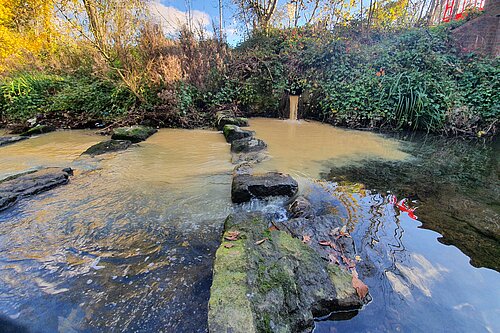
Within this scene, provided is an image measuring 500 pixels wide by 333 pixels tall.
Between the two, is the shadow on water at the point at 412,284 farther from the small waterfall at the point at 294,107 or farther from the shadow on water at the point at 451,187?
the small waterfall at the point at 294,107

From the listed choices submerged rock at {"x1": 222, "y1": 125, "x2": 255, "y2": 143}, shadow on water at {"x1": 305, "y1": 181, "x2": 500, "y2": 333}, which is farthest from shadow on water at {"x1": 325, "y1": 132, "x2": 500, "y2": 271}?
submerged rock at {"x1": 222, "y1": 125, "x2": 255, "y2": 143}

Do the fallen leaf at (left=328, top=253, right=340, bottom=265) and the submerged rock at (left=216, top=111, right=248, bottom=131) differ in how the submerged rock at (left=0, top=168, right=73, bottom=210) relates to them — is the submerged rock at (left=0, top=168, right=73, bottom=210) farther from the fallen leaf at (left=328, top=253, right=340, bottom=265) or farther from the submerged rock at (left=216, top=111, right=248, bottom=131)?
the submerged rock at (left=216, top=111, right=248, bottom=131)

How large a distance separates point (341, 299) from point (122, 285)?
4.67 ft

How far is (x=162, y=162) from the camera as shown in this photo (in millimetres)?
4176

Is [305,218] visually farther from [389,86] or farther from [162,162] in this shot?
[389,86]

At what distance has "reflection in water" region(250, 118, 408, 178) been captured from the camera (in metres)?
4.03

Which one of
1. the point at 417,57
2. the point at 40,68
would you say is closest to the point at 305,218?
the point at 417,57

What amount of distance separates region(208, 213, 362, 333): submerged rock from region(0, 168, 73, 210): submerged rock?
2.62 metres

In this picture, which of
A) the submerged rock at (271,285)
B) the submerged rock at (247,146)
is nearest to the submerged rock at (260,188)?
the submerged rock at (271,285)

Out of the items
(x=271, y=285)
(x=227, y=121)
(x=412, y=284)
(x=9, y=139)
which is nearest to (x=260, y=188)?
(x=271, y=285)

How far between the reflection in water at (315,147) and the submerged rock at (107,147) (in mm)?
2894

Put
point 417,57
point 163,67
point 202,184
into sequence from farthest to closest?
point 417,57
point 163,67
point 202,184

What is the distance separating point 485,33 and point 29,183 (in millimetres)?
11304

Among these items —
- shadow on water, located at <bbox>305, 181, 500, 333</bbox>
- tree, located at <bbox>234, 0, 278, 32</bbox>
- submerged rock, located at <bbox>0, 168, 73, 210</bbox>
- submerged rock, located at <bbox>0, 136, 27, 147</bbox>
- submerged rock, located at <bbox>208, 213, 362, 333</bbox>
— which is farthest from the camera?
tree, located at <bbox>234, 0, 278, 32</bbox>
